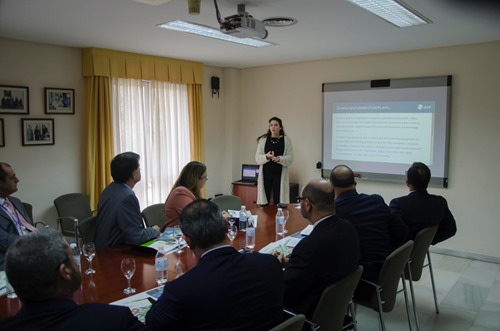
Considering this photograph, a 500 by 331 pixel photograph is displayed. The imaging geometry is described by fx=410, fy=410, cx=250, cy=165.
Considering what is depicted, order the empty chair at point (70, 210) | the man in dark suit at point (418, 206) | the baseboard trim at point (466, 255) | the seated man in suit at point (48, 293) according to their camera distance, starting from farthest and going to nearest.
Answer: the baseboard trim at point (466, 255) → the empty chair at point (70, 210) → the man in dark suit at point (418, 206) → the seated man in suit at point (48, 293)

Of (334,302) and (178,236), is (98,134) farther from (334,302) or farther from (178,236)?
(334,302)

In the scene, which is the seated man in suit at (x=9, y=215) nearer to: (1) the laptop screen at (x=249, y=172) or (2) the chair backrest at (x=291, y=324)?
(2) the chair backrest at (x=291, y=324)

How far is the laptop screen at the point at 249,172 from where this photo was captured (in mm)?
6527

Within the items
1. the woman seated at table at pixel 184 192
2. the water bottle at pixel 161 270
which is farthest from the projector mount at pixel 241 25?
the water bottle at pixel 161 270

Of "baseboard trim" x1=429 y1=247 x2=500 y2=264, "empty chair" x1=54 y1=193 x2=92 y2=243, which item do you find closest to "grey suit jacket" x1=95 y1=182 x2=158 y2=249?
"empty chair" x1=54 y1=193 x2=92 y2=243

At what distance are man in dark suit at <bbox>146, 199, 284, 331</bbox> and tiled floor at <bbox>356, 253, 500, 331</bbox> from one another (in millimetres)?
1949

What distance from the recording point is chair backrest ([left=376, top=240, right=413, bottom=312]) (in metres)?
2.49

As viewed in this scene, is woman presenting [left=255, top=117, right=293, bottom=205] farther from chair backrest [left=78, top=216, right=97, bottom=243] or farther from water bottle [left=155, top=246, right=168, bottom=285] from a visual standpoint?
water bottle [left=155, top=246, right=168, bottom=285]

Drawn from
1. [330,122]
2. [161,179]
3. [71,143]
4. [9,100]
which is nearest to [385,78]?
[330,122]

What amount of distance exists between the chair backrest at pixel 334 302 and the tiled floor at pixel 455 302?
1264mm

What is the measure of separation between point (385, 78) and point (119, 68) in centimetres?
344

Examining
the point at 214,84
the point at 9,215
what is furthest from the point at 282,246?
the point at 214,84

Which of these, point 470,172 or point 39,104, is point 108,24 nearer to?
point 39,104

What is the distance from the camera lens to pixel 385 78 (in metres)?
5.41
